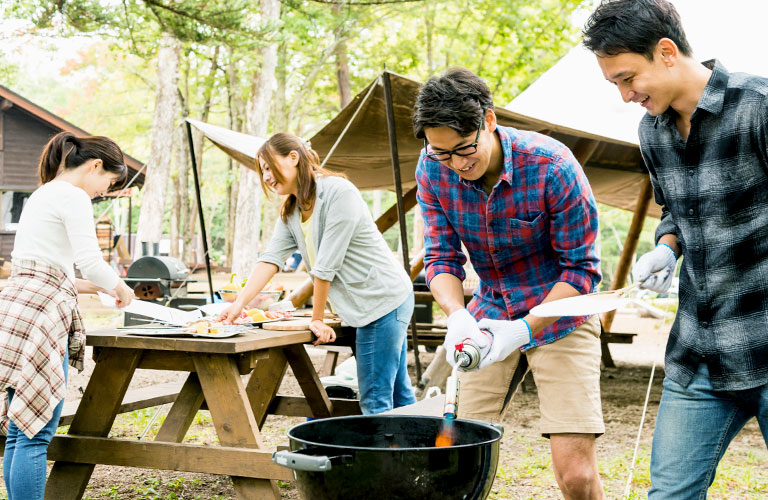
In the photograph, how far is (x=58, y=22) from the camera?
9.18 m

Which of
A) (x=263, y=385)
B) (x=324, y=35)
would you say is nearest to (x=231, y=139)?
(x=263, y=385)

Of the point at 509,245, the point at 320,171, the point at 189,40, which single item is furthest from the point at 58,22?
the point at 509,245

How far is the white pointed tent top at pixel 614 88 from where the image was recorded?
5.69 metres

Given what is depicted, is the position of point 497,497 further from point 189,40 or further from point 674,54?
point 189,40

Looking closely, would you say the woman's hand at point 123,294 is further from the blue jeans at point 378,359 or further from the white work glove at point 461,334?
the white work glove at point 461,334

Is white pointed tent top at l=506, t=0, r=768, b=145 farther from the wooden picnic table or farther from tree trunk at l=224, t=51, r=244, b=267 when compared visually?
tree trunk at l=224, t=51, r=244, b=267

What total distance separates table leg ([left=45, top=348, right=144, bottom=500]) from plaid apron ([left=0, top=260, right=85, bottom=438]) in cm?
35

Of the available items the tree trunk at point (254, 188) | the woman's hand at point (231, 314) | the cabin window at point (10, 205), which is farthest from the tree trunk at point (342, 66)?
the woman's hand at point (231, 314)

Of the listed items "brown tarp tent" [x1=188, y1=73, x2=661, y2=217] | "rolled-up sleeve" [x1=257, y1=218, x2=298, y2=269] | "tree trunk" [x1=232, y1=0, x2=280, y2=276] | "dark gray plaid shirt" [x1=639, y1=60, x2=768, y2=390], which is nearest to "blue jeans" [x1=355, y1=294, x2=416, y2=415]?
"rolled-up sleeve" [x1=257, y1=218, x2=298, y2=269]

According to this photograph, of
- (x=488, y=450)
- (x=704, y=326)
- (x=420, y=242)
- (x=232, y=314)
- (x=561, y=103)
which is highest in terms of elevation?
(x=561, y=103)

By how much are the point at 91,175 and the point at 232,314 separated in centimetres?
104

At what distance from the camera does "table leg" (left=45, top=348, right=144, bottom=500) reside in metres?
3.38

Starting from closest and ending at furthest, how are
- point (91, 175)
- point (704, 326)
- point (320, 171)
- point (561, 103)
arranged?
point (704, 326), point (91, 175), point (320, 171), point (561, 103)

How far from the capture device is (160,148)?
52.1 feet
